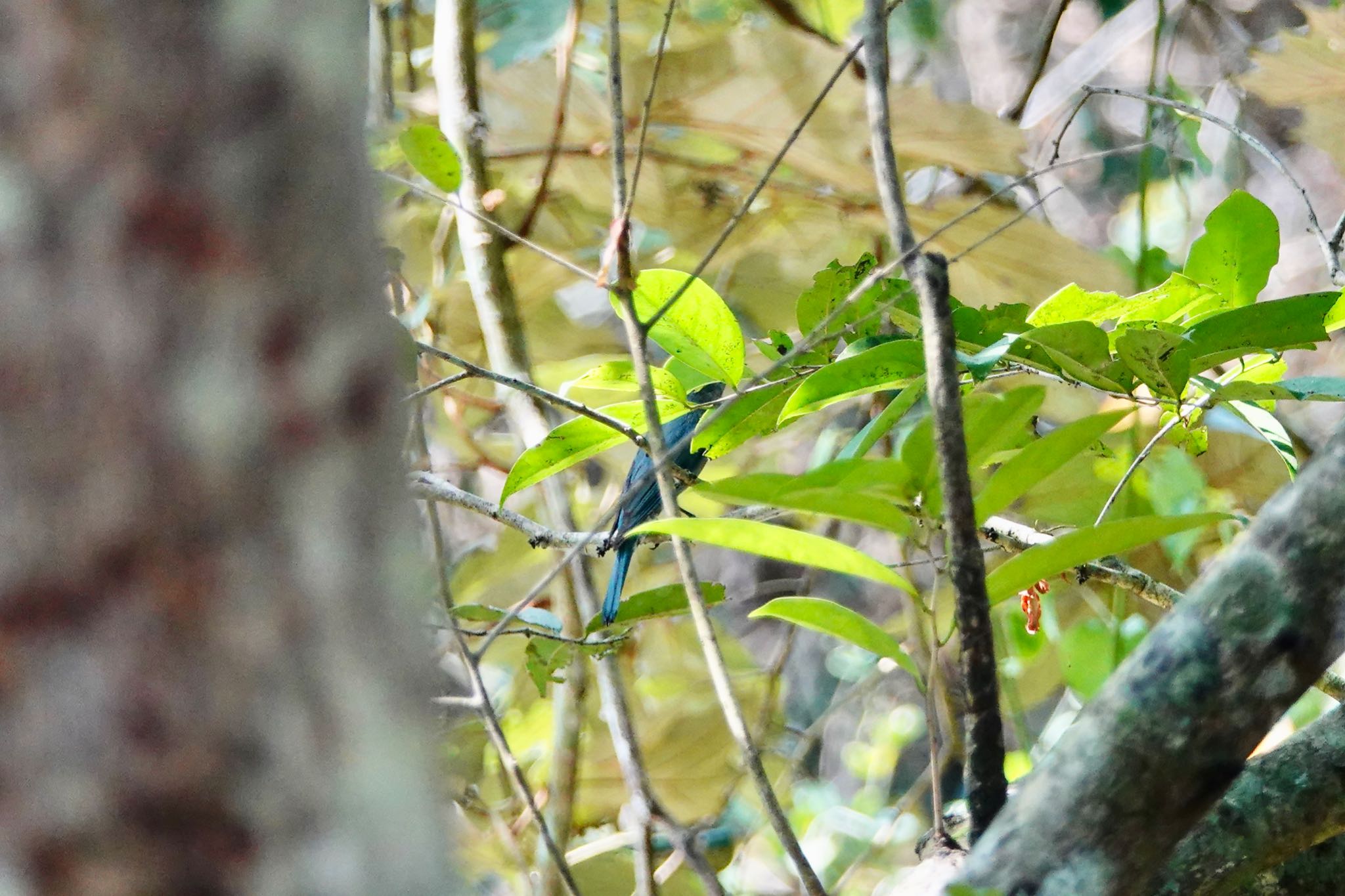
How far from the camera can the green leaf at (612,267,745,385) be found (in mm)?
895

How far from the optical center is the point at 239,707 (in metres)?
0.30

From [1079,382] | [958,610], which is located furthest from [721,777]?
[958,610]

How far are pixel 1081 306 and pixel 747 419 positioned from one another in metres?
0.26

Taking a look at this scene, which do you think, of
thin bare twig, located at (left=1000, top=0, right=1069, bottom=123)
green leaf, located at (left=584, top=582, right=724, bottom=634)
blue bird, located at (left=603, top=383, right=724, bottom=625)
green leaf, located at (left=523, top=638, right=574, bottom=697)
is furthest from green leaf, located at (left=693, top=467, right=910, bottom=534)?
thin bare twig, located at (left=1000, top=0, right=1069, bottom=123)

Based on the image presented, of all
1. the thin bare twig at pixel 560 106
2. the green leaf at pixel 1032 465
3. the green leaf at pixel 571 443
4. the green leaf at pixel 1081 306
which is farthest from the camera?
the thin bare twig at pixel 560 106

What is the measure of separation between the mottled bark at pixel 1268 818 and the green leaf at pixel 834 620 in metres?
0.17

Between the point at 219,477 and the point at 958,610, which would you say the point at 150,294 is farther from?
the point at 958,610

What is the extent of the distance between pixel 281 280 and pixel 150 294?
0.03 meters

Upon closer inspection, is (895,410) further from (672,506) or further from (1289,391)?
(1289,391)

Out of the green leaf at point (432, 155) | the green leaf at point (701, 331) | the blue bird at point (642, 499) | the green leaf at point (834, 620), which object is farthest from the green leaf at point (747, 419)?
the blue bird at point (642, 499)

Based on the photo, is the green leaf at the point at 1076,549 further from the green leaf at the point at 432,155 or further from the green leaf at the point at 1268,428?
the green leaf at the point at 432,155

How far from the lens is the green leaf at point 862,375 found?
2.42 ft

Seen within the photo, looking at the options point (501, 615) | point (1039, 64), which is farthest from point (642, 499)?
point (501, 615)

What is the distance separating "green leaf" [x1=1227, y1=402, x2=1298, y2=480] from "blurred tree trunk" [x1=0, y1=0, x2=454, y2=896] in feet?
2.39
